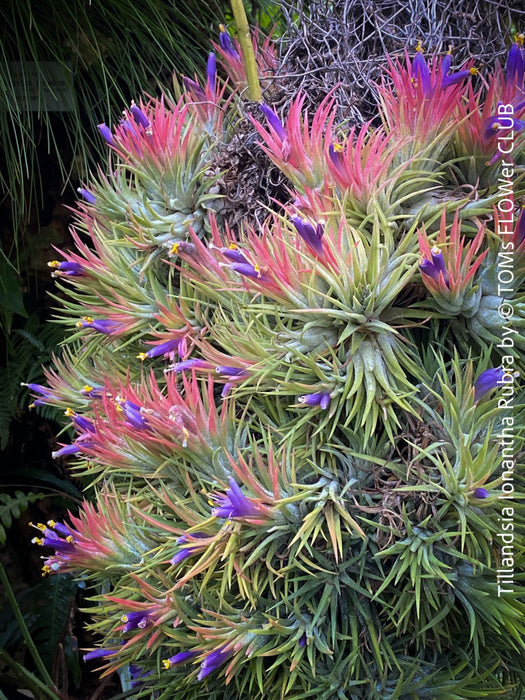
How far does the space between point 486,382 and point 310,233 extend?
20cm

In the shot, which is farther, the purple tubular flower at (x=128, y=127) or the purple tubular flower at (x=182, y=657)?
the purple tubular flower at (x=128, y=127)

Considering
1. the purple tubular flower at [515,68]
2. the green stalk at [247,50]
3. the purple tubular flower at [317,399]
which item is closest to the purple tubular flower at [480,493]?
the purple tubular flower at [317,399]

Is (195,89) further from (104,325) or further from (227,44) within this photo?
(104,325)

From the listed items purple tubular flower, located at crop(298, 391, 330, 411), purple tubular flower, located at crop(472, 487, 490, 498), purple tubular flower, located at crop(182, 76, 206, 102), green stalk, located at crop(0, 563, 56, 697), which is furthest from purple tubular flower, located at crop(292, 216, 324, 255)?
green stalk, located at crop(0, 563, 56, 697)

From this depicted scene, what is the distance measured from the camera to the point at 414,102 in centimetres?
65

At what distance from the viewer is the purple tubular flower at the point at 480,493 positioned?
1.80 feet

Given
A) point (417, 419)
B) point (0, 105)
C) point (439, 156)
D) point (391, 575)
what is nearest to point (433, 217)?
point (439, 156)

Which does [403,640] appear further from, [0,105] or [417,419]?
[0,105]

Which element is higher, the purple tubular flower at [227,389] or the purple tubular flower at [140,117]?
the purple tubular flower at [140,117]

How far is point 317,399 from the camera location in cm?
58

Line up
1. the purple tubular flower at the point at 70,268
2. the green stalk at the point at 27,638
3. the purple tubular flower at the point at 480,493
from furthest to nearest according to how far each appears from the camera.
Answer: the green stalk at the point at 27,638 → the purple tubular flower at the point at 70,268 → the purple tubular flower at the point at 480,493

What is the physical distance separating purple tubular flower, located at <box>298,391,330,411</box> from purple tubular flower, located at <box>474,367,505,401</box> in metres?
0.13

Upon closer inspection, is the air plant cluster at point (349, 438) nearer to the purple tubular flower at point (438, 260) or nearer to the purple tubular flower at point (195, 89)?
the purple tubular flower at point (438, 260)

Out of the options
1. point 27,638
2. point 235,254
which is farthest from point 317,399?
point 27,638
